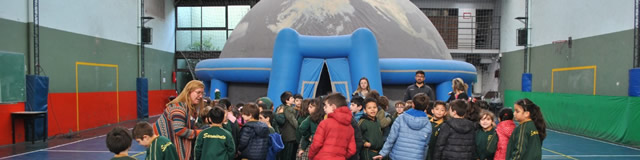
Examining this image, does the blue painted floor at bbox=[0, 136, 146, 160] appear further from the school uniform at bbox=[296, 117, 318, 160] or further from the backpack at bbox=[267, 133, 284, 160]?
the school uniform at bbox=[296, 117, 318, 160]

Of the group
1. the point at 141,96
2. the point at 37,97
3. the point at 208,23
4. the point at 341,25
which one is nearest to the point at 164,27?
the point at 208,23

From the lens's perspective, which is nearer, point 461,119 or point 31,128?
point 461,119

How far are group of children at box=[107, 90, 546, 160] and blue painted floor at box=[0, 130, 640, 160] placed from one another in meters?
3.63

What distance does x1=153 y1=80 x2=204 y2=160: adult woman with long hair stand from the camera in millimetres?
3695

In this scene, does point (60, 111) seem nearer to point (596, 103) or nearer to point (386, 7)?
point (386, 7)

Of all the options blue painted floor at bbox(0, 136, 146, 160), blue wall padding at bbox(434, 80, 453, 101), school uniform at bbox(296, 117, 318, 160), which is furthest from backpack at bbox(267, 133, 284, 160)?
blue wall padding at bbox(434, 80, 453, 101)

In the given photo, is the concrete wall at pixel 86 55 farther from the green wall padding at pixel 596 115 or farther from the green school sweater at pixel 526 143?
the green wall padding at pixel 596 115

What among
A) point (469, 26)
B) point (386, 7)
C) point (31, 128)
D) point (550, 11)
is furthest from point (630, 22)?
point (31, 128)

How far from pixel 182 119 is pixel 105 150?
5682 millimetres

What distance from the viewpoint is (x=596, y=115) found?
1052 centimetres

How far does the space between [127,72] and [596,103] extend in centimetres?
1252

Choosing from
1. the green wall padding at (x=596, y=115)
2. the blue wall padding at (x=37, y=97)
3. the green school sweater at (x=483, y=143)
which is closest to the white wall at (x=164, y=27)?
the blue wall padding at (x=37, y=97)

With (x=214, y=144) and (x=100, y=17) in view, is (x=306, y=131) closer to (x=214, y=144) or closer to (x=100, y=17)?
(x=214, y=144)

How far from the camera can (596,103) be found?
10.6 m
